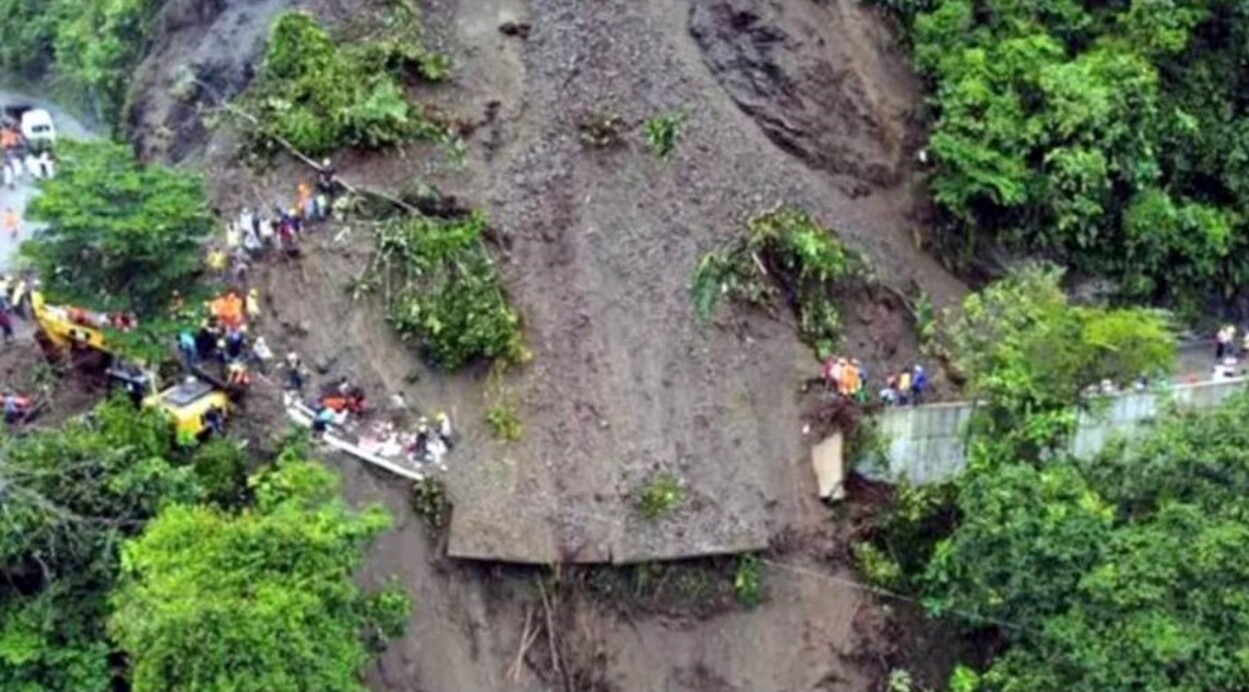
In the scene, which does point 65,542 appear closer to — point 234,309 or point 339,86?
point 234,309

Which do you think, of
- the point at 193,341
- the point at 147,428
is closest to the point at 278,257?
the point at 193,341

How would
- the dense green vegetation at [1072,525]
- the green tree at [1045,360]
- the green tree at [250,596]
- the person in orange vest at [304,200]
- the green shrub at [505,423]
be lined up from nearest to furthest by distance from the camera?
the green tree at [250,596] < the dense green vegetation at [1072,525] < the green tree at [1045,360] < the green shrub at [505,423] < the person in orange vest at [304,200]

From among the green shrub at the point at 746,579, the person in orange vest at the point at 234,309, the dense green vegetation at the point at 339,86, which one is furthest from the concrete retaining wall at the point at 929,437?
the person in orange vest at the point at 234,309

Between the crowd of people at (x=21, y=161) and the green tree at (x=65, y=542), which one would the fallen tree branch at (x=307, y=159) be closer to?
the crowd of people at (x=21, y=161)

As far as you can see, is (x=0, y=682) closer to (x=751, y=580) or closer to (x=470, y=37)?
(x=751, y=580)

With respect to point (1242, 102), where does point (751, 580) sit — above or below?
below

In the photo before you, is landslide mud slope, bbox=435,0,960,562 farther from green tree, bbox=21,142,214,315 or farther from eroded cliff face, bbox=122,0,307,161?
green tree, bbox=21,142,214,315
